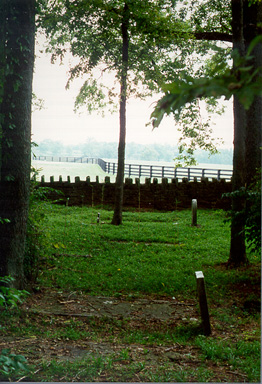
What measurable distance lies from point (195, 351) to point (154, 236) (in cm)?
279

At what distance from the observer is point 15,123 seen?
267 centimetres

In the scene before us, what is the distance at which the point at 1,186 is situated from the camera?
2.70 m

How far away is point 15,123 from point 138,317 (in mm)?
→ 1654

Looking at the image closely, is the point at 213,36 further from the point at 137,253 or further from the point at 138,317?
the point at 138,317

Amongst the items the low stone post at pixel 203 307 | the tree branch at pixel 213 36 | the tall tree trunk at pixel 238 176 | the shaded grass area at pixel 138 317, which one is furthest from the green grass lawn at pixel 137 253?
the tree branch at pixel 213 36

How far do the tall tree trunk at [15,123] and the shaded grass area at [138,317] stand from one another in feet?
1.57

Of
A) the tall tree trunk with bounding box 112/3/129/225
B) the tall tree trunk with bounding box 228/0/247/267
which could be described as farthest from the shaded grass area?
the tall tree trunk with bounding box 112/3/129/225

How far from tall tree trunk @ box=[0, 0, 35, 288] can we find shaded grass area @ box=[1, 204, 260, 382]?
18.8 inches

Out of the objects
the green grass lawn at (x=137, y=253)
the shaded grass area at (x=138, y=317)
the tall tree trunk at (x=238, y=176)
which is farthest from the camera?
the tall tree trunk at (x=238, y=176)

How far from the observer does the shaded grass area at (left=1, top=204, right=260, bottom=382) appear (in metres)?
2.08

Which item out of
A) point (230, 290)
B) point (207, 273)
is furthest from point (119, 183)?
point (230, 290)

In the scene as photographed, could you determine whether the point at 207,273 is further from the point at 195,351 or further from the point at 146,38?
the point at 146,38

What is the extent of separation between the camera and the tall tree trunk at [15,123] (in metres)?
2.59

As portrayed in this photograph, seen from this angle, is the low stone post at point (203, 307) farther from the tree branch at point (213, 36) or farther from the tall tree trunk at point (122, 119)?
the tree branch at point (213, 36)
